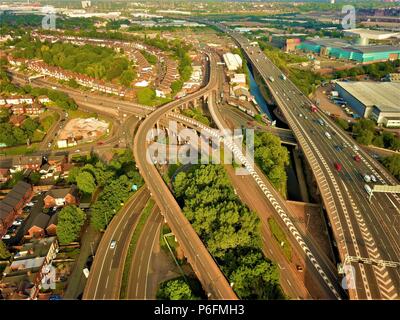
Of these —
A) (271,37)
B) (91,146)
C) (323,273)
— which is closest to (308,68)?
(271,37)

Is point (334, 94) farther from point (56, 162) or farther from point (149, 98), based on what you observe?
point (56, 162)

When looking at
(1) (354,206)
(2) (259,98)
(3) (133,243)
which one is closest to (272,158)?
(1) (354,206)

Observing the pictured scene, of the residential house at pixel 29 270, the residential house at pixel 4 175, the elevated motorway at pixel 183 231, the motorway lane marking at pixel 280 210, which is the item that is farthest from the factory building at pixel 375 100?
the residential house at pixel 4 175

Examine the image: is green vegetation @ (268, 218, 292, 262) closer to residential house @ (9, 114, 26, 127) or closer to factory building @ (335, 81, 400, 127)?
factory building @ (335, 81, 400, 127)

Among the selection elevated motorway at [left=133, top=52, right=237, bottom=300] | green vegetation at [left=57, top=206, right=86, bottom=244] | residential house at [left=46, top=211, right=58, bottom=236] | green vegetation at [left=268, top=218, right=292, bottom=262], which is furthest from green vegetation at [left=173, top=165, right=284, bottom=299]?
residential house at [left=46, top=211, right=58, bottom=236]

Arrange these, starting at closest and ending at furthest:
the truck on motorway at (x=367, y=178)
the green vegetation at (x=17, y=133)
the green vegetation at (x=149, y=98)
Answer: the truck on motorway at (x=367, y=178)
the green vegetation at (x=17, y=133)
the green vegetation at (x=149, y=98)

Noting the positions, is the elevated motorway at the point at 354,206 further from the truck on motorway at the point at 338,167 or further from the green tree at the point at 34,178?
the green tree at the point at 34,178

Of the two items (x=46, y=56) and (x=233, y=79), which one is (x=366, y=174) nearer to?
(x=233, y=79)
